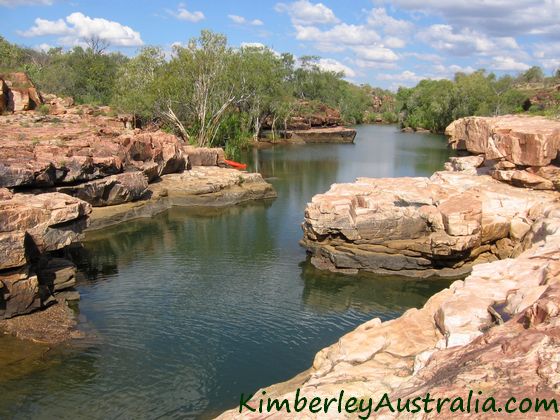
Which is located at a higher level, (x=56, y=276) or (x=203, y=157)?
(x=203, y=157)

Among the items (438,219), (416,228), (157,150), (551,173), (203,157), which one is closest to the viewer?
(438,219)

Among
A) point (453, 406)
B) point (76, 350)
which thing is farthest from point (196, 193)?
point (453, 406)

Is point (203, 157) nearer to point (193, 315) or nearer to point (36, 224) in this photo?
point (36, 224)

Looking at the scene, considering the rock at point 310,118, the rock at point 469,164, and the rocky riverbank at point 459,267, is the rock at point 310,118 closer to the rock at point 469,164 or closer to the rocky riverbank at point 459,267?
the rock at point 469,164

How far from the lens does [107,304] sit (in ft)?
57.0

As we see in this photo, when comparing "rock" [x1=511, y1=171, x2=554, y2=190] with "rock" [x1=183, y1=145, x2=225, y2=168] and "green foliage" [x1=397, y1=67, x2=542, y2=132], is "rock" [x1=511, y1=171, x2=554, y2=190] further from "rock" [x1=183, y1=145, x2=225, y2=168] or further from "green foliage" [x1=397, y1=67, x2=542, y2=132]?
"green foliage" [x1=397, y1=67, x2=542, y2=132]

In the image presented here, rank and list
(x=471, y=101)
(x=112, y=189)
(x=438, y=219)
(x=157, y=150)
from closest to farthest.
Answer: (x=438, y=219) → (x=112, y=189) → (x=157, y=150) → (x=471, y=101)

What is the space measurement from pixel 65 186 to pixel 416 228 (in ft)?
52.8

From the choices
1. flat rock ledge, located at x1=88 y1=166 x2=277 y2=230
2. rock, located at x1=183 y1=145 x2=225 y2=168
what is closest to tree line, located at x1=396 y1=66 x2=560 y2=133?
rock, located at x1=183 y1=145 x2=225 y2=168

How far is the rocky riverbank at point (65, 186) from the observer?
15.3 meters

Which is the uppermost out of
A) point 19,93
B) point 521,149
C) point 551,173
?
point 19,93

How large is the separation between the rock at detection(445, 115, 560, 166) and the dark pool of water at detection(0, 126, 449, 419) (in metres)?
6.82

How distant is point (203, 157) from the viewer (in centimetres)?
3850

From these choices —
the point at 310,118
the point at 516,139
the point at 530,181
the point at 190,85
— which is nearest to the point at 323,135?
the point at 310,118
